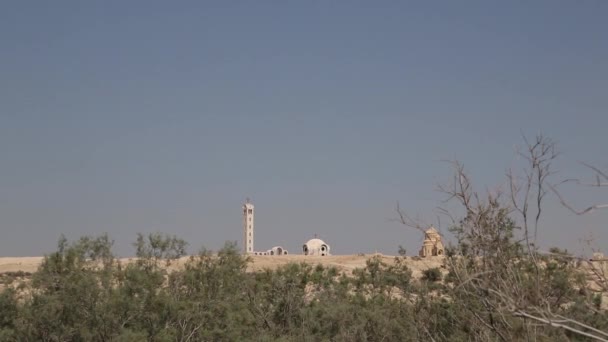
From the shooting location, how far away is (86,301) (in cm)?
2430

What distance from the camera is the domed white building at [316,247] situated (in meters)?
75.6

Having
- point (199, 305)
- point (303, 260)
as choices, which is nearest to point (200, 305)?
point (199, 305)

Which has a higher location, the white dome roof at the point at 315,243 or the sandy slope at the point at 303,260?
the white dome roof at the point at 315,243

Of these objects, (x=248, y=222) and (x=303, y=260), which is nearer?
(x=303, y=260)

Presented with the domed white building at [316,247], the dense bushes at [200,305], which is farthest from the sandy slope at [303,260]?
the dense bushes at [200,305]

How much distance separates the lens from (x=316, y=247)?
7606cm

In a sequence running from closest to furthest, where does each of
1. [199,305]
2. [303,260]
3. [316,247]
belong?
[199,305] → [303,260] → [316,247]

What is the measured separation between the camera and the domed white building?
75.6 meters

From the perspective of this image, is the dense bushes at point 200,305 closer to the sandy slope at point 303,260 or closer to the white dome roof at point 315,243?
the sandy slope at point 303,260

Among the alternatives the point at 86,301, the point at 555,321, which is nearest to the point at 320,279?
the point at 86,301

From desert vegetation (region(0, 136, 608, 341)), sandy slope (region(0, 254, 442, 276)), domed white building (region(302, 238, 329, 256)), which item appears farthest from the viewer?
domed white building (region(302, 238, 329, 256))

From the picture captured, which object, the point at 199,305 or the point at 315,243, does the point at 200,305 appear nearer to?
the point at 199,305

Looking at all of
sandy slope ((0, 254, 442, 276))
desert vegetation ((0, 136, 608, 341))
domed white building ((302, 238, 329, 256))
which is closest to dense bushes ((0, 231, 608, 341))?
desert vegetation ((0, 136, 608, 341))

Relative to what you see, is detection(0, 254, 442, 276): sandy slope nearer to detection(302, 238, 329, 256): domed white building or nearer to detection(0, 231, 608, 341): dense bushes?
detection(302, 238, 329, 256): domed white building
